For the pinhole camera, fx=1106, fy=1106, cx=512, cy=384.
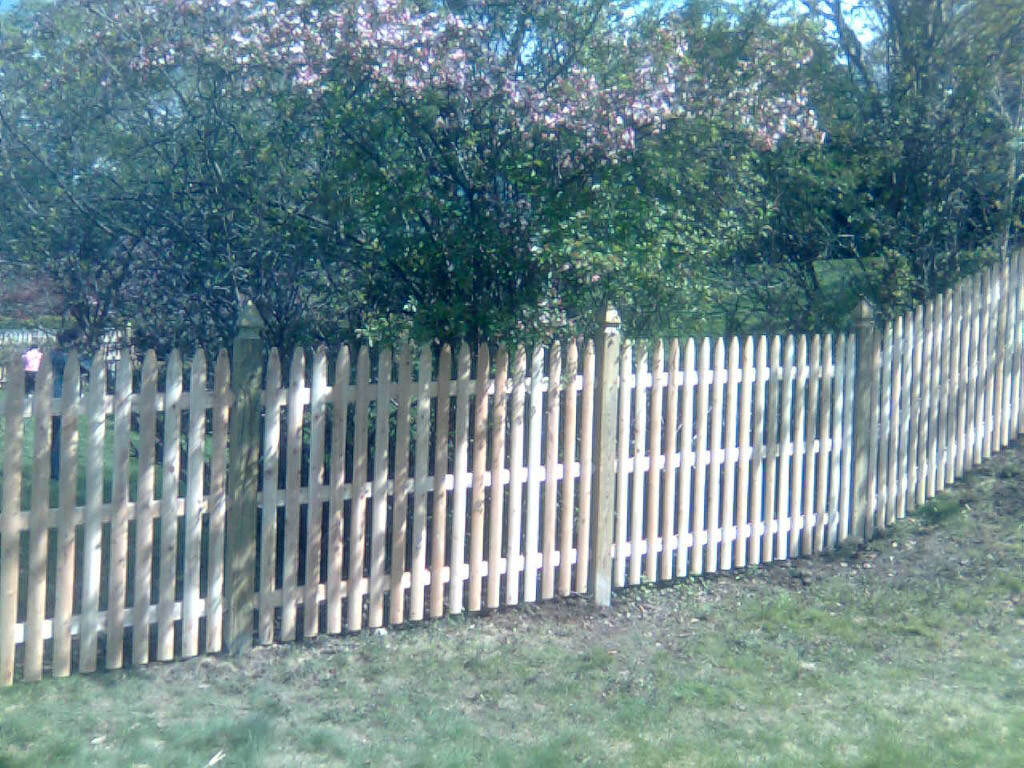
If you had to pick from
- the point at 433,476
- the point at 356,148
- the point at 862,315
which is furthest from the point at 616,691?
the point at 862,315

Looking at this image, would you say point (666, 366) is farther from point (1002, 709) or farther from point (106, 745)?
point (106, 745)

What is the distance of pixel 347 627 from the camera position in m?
6.19

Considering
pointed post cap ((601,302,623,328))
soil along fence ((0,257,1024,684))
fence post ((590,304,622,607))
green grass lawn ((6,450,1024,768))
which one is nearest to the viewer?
green grass lawn ((6,450,1024,768))

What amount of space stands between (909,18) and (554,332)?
6009 millimetres

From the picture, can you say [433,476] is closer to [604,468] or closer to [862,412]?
[604,468]

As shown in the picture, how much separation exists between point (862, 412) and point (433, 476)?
3.73m

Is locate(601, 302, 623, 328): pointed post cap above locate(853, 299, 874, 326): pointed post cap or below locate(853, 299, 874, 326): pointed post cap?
below

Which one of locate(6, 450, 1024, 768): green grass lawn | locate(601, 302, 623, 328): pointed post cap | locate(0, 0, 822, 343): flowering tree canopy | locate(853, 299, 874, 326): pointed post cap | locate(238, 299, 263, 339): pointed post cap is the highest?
locate(0, 0, 822, 343): flowering tree canopy

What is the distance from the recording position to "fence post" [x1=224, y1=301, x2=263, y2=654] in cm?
568

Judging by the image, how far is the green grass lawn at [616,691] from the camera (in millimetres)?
4750

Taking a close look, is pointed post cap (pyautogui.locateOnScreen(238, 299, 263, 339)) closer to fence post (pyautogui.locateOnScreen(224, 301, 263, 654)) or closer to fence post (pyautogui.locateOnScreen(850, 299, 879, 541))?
fence post (pyautogui.locateOnScreen(224, 301, 263, 654))

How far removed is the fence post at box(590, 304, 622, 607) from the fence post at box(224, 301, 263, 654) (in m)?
2.22

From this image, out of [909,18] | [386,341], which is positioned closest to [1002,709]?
[386,341]

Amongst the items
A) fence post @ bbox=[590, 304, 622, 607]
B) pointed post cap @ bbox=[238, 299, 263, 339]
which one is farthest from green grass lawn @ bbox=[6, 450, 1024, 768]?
pointed post cap @ bbox=[238, 299, 263, 339]
